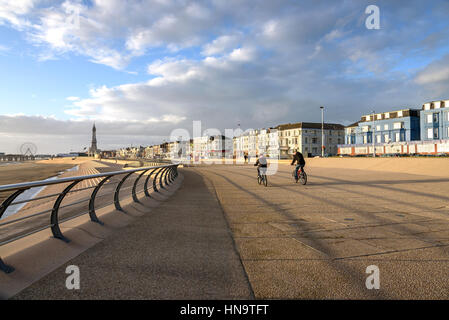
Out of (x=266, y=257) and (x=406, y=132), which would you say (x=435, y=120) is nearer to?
(x=406, y=132)

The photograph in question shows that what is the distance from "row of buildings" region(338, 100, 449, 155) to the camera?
55.9 metres

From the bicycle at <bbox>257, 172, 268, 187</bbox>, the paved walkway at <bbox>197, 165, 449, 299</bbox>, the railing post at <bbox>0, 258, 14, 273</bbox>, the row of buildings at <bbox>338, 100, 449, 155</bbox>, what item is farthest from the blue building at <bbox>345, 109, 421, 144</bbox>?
the railing post at <bbox>0, 258, 14, 273</bbox>

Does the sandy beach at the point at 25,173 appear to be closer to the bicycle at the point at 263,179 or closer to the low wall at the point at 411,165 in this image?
the bicycle at the point at 263,179

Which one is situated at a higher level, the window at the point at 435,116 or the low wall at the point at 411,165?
the window at the point at 435,116

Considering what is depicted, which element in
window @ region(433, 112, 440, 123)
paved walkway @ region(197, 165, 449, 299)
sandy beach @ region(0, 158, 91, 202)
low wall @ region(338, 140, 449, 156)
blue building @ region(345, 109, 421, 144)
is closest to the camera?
paved walkway @ region(197, 165, 449, 299)

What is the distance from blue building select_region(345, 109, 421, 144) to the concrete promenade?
213 feet

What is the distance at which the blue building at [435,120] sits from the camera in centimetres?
5899

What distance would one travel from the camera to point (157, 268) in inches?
157

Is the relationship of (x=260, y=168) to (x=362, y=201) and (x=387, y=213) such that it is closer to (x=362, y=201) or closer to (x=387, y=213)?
(x=362, y=201)

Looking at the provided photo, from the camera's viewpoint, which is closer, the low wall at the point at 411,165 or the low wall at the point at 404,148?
the low wall at the point at 411,165

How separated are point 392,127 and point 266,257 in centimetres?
8038

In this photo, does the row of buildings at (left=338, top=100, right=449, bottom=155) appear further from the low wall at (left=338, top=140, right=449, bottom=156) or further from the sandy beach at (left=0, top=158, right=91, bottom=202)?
the sandy beach at (left=0, top=158, right=91, bottom=202)

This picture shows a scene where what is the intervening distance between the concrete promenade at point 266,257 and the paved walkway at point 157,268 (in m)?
0.01

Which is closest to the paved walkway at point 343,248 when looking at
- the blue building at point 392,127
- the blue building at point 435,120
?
the blue building at point 392,127
